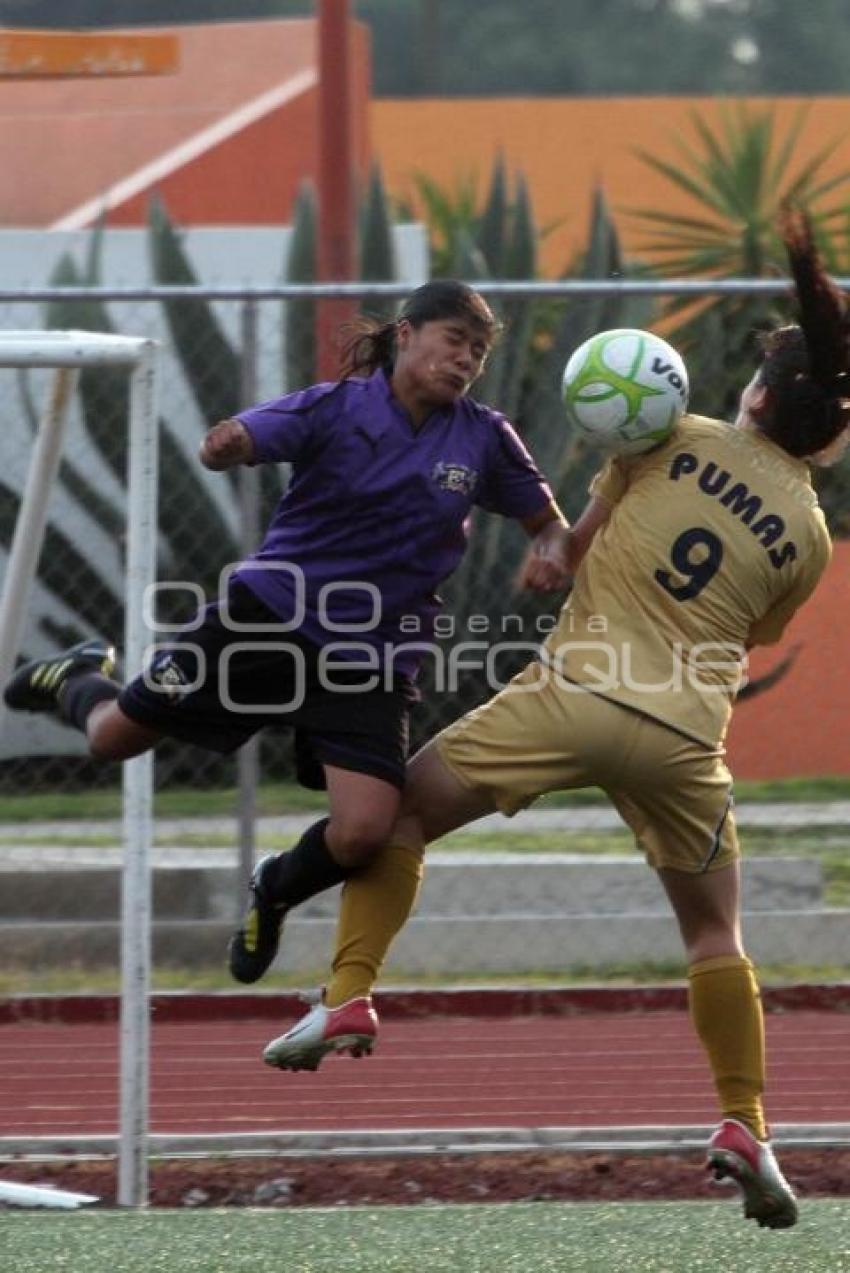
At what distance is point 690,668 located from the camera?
536 centimetres

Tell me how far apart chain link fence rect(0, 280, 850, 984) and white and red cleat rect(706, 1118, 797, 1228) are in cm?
343

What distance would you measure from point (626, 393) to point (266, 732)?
12.9 ft

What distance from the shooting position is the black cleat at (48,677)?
622cm

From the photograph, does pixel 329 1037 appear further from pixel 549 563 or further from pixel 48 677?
pixel 48 677

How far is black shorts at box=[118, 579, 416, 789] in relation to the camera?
5.61m

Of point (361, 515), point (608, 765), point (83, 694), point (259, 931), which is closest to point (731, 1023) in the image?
point (608, 765)

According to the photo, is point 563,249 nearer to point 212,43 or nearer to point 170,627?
point 212,43

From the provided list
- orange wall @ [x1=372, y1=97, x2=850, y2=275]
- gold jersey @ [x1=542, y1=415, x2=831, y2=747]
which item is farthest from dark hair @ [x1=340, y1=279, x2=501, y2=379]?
orange wall @ [x1=372, y1=97, x2=850, y2=275]

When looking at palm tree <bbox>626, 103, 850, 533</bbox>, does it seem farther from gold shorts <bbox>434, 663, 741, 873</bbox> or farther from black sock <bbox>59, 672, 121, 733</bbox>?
gold shorts <bbox>434, 663, 741, 873</bbox>

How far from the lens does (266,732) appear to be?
9.09 metres

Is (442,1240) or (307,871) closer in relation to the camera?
(307,871)

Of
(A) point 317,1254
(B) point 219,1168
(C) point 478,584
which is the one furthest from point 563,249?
(A) point 317,1254

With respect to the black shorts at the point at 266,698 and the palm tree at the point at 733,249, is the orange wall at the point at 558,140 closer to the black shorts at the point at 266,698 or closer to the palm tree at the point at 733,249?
the palm tree at the point at 733,249

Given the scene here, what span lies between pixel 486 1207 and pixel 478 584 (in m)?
3.26
